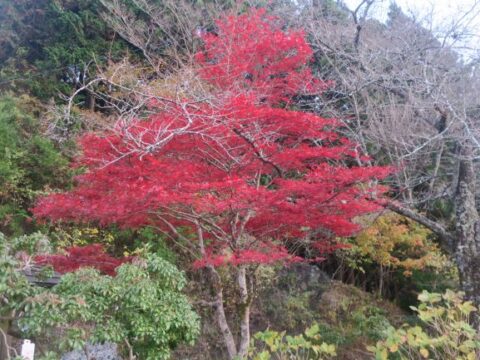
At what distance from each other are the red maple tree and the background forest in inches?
1.3

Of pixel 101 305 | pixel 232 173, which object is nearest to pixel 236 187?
pixel 232 173

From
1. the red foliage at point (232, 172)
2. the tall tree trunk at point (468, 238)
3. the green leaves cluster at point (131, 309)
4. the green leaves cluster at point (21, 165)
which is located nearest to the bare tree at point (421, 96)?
the tall tree trunk at point (468, 238)

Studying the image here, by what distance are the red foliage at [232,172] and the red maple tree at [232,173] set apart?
0.05 feet

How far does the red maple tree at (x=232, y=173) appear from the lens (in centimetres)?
542

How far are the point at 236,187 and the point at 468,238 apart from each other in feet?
12.6

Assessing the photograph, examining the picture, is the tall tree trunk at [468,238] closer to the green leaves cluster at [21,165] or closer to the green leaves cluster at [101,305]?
the green leaves cluster at [101,305]

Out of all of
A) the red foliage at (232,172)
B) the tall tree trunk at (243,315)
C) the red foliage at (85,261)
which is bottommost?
the red foliage at (85,261)

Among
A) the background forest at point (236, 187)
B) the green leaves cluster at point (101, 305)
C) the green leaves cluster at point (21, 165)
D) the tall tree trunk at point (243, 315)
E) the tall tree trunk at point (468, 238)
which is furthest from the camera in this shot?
the green leaves cluster at point (21, 165)

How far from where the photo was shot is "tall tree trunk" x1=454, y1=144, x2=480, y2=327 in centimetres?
686

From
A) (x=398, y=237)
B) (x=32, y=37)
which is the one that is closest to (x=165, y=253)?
(x=398, y=237)

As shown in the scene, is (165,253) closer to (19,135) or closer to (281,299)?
(281,299)

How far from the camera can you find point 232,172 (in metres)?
6.52

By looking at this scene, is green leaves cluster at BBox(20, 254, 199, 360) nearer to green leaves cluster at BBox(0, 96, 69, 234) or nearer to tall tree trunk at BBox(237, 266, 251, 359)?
tall tree trunk at BBox(237, 266, 251, 359)

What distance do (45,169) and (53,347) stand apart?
5.63 meters
